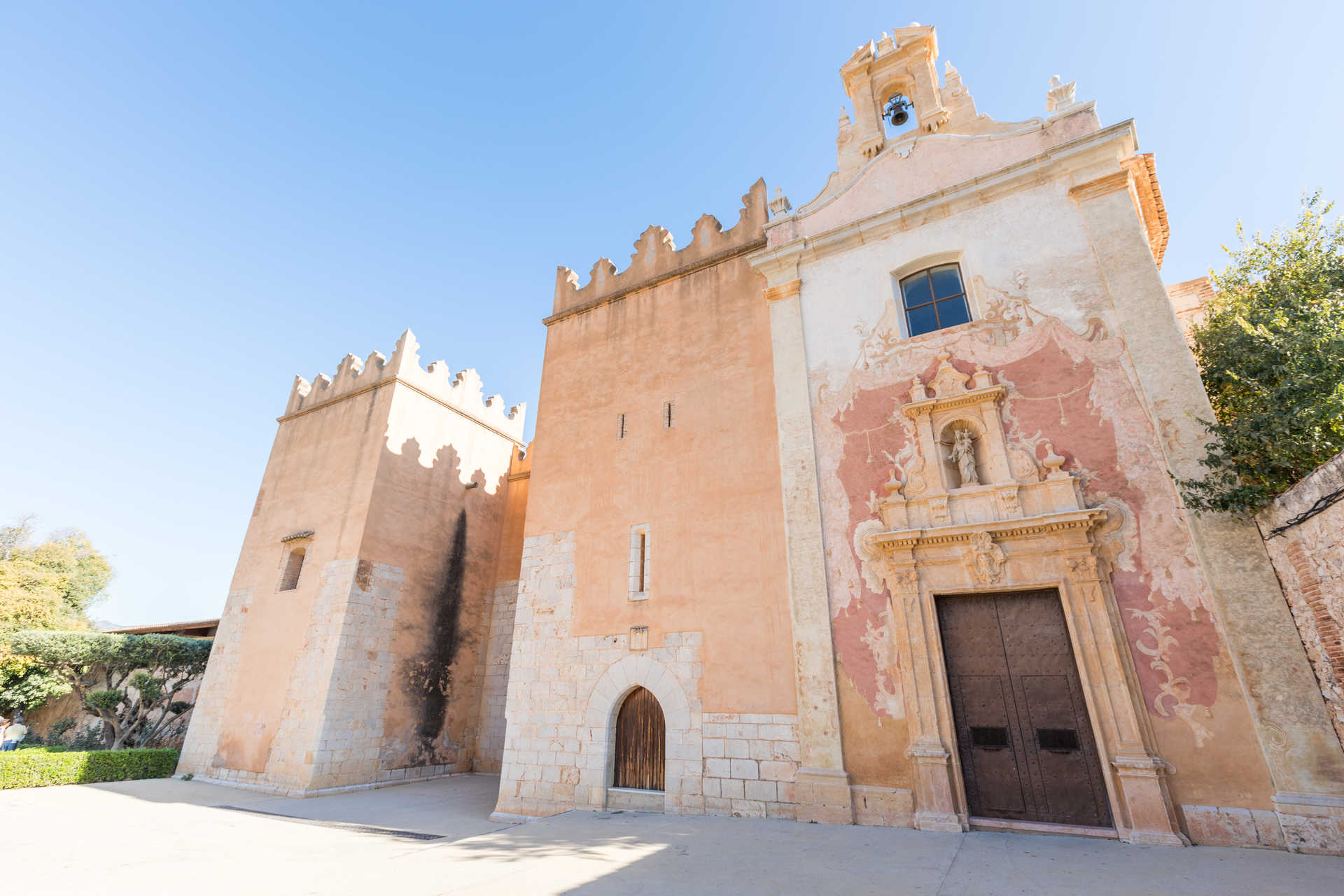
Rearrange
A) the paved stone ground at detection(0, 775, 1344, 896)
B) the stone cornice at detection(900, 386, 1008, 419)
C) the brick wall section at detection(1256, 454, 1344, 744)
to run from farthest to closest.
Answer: the stone cornice at detection(900, 386, 1008, 419) < the brick wall section at detection(1256, 454, 1344, 744) < the paved stone ground at detection(0, 775, 1344, 896)

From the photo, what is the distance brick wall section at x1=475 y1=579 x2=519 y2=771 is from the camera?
50.0ft

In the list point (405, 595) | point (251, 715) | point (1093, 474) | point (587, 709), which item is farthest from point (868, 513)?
point (251, 715)

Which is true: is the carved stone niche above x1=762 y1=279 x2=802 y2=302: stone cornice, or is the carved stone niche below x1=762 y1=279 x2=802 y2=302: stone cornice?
below

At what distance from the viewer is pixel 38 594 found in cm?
1858

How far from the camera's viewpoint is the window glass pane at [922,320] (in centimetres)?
913

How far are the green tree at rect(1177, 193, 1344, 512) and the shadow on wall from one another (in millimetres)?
15044

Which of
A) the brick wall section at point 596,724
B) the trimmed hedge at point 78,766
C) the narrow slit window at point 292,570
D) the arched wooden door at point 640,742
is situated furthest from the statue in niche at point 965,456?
the trimmed hedge at point 78,766

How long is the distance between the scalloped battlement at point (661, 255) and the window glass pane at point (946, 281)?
3.35 m

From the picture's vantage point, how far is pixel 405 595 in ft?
47.6

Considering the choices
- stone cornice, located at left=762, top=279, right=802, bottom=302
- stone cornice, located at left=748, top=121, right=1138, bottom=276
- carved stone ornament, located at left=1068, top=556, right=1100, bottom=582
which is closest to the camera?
carved stone ornament, located at left=1068, top=556, right=1100, bottom=582

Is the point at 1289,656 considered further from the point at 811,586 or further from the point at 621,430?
the point at 621,430

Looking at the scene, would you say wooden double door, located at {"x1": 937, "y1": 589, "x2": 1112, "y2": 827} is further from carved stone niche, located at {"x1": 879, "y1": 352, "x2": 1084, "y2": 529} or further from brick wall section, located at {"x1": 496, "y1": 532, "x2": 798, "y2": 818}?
brick wall section, located at {"x1": 496, "y1": 532, "x2": 798, "y2": 818}

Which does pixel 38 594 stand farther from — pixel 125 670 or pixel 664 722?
pixel 664 722

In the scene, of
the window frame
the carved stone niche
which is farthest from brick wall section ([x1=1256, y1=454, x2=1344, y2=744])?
the window frame
